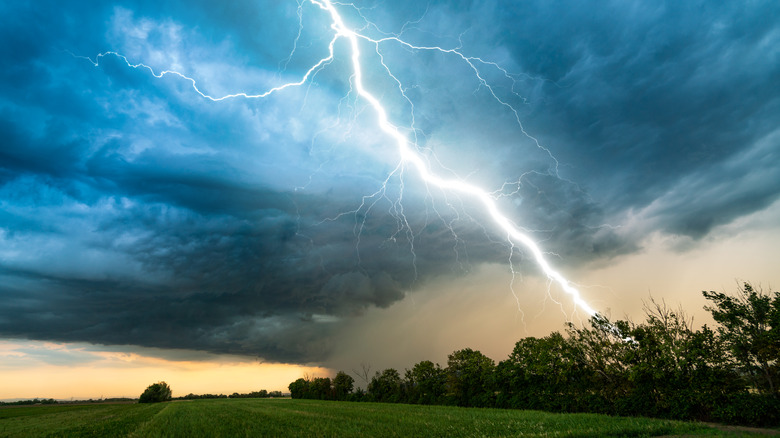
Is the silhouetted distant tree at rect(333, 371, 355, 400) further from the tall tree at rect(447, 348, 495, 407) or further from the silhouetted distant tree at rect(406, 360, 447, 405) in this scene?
the tall tree at rect(447, 348, 495, 407)

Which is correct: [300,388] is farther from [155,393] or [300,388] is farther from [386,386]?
[155,393]

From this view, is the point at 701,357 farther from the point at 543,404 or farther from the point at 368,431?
the point at 368,431

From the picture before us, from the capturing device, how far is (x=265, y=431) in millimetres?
18734

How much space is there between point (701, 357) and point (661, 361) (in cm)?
225

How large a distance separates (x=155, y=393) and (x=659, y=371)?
140298 mm

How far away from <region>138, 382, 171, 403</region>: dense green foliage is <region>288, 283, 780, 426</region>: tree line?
390 ft

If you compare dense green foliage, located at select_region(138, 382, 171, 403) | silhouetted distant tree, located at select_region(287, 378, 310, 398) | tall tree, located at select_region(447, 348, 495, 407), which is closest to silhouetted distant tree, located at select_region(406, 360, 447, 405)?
tall tree, located at select_region(447, 348, 495, 407)

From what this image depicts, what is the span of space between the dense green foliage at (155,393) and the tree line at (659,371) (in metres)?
119

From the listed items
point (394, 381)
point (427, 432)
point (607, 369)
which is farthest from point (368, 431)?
point (394, 381)

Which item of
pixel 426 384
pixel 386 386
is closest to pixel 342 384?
pixel 386 386

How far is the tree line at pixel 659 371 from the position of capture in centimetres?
2062

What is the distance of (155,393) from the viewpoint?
114625mm

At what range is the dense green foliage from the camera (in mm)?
112625

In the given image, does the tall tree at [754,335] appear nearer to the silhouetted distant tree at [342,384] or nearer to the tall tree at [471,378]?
the tall tree at [471,378]
